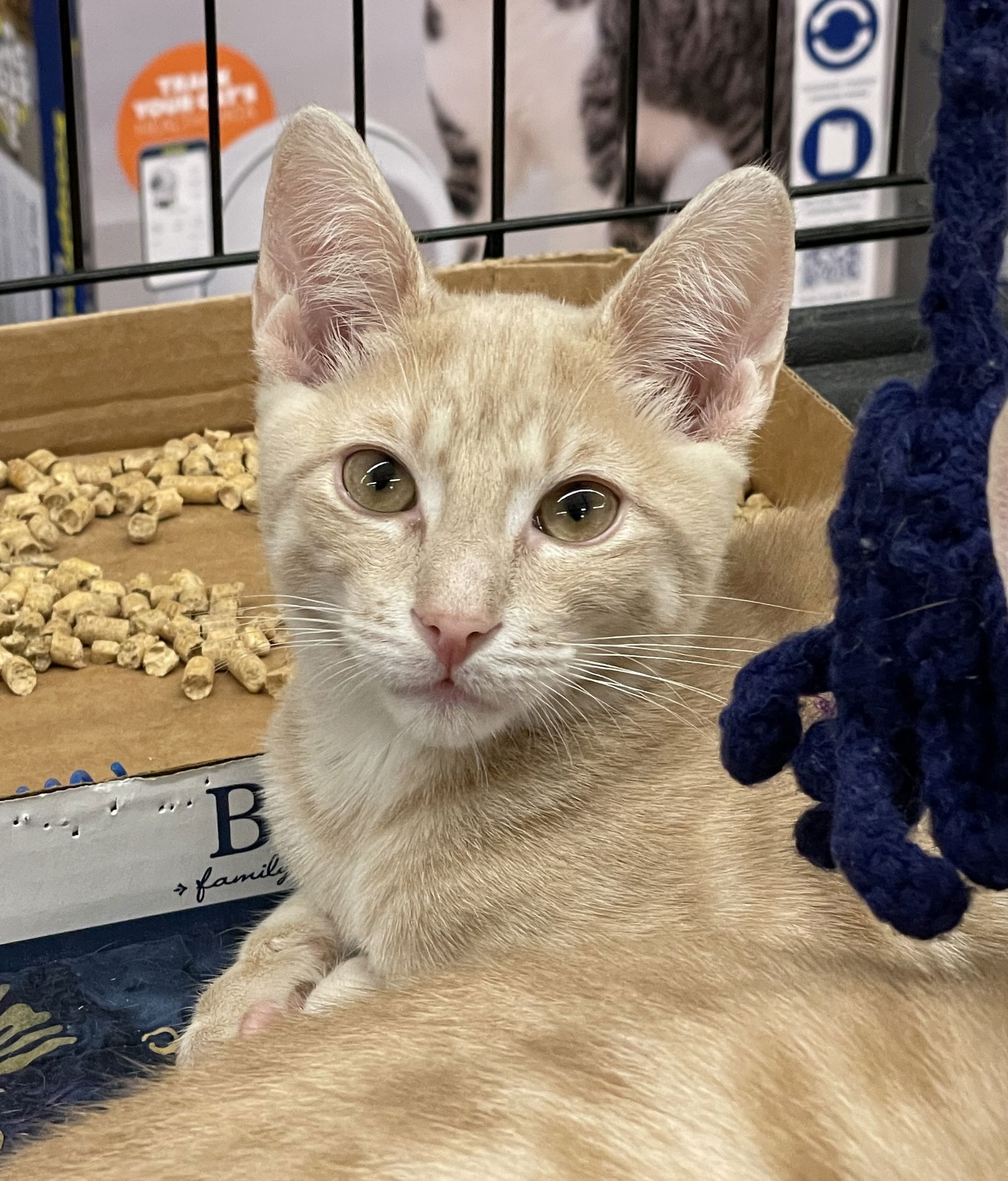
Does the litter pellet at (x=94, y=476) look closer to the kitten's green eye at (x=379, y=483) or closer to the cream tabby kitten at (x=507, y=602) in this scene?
the cream tabby kitten at (x=507, y=602)

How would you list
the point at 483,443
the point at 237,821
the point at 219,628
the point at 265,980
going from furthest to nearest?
the point at 219,628
the point at 237,821
the point at 265,980
the point at 483,443

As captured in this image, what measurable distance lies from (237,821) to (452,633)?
0.45m

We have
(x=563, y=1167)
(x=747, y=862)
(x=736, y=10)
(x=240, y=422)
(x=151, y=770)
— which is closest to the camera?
(x=563, y=1167)

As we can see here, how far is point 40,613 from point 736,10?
69.8 inches

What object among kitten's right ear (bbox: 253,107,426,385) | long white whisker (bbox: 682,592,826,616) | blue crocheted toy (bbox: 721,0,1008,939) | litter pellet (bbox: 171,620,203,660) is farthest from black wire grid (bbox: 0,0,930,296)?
blue crocheted toy (bbox: 721,0,1008,939)

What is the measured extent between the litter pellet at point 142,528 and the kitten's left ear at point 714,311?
871 mm

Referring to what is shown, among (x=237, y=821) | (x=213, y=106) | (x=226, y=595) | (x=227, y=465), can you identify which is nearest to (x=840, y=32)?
(x=213, y=106)

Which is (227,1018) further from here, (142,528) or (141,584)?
(142,528)

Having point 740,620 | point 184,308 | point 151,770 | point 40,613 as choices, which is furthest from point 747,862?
point 184,308

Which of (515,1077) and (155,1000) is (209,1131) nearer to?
(515,1077)

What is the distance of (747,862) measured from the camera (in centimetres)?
115

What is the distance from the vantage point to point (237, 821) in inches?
56.7

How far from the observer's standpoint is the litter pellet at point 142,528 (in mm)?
1951

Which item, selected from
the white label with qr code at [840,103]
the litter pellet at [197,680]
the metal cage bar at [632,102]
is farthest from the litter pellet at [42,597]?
the white label with qr code at [840,103]
